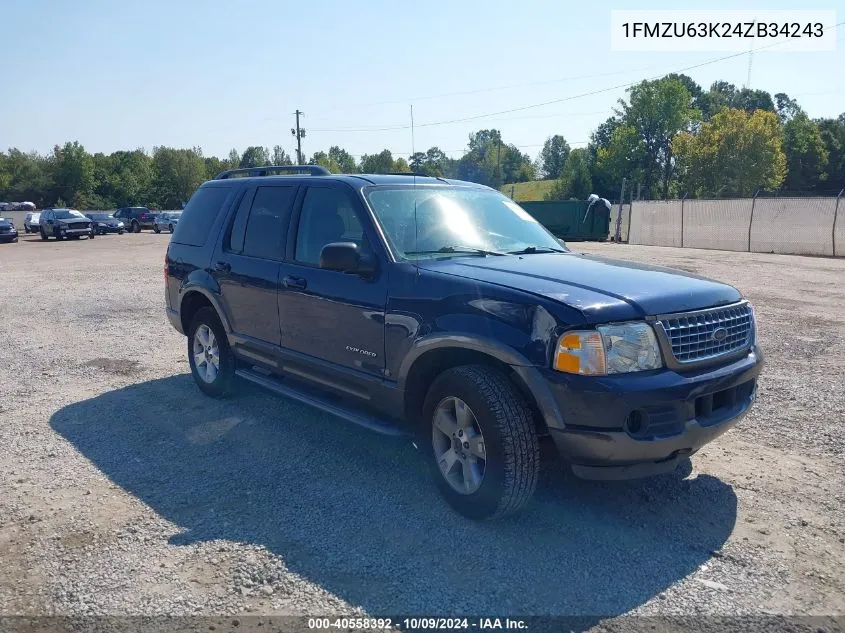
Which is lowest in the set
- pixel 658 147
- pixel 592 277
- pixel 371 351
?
pixel 371 351

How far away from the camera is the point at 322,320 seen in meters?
4.72

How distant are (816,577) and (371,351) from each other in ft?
8.68

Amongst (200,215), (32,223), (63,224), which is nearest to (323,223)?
(200,215)

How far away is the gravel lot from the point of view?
10.4 feet

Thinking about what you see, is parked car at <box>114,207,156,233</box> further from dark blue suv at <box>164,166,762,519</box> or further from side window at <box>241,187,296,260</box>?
dark blue suv at <box>164,166,762,519</box>

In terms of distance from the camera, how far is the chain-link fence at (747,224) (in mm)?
22781

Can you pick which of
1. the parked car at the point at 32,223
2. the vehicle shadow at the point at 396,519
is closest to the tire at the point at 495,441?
the vehicle shadow at the point at 396,519

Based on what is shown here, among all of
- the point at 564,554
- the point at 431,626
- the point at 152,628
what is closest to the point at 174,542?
the point at 152,628

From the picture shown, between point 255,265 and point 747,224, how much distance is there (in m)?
24.3

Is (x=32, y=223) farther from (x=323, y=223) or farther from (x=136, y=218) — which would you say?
(x=323, y=223)

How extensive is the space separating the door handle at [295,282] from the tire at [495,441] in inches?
58.6

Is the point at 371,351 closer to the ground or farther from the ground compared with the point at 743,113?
closer to the ground

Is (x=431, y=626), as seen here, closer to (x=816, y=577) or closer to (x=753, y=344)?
(x=816, y=577)

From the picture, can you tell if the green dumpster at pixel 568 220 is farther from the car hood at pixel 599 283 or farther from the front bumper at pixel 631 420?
the front bumper at pixel 631 420
